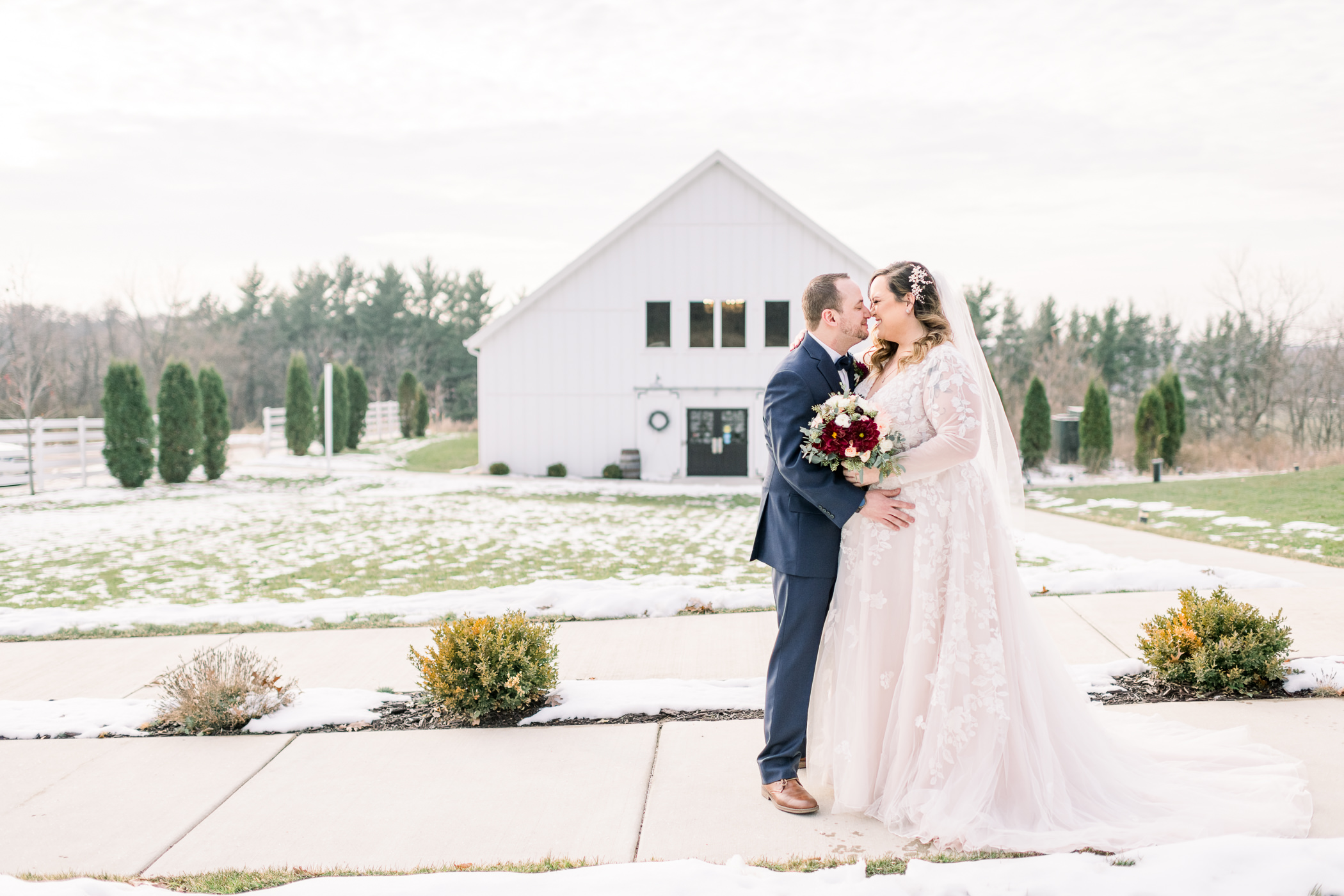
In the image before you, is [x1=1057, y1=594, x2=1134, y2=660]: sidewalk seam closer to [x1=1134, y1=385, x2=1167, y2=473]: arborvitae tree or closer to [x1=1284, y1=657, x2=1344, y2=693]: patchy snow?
[x1=1284, y1=657, x2=1344, y2=693]: patchy snow

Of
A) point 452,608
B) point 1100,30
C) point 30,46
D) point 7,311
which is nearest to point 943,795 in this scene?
point 452,608

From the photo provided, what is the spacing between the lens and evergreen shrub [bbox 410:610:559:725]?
4.38 meters

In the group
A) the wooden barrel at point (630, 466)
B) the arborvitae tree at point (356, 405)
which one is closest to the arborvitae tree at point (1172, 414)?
the wooden barrel at point (630, 466)

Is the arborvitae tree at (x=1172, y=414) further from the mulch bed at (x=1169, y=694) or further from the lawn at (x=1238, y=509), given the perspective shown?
the mulch bed at (x=1169, y=694)

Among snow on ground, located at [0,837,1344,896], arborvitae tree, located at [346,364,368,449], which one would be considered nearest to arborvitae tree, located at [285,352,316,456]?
arborvitae tree, located at [346,364,368,449]

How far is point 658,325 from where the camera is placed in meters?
23.0

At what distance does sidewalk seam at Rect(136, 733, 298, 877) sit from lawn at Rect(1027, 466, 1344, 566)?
9382 mm

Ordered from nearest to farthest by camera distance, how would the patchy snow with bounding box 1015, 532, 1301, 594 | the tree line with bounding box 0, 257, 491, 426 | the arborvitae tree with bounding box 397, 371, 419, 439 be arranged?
1. the patchy snow with bounding box 1015, 532, 1301, 594
2. the arborvitae tree with bounding box 397, 371, 419, 439
3. the tree line with bounding box 0, 257, 491, 426

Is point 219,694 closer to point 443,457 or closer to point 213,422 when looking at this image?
point 213,422

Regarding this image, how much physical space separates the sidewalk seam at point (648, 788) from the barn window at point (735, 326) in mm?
19040

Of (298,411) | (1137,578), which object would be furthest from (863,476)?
(298,411)

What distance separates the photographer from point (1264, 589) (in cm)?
688

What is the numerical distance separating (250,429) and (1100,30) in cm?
4339

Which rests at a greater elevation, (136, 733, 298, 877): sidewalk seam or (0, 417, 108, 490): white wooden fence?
(0, 417, 108, 490): white wooden fence
